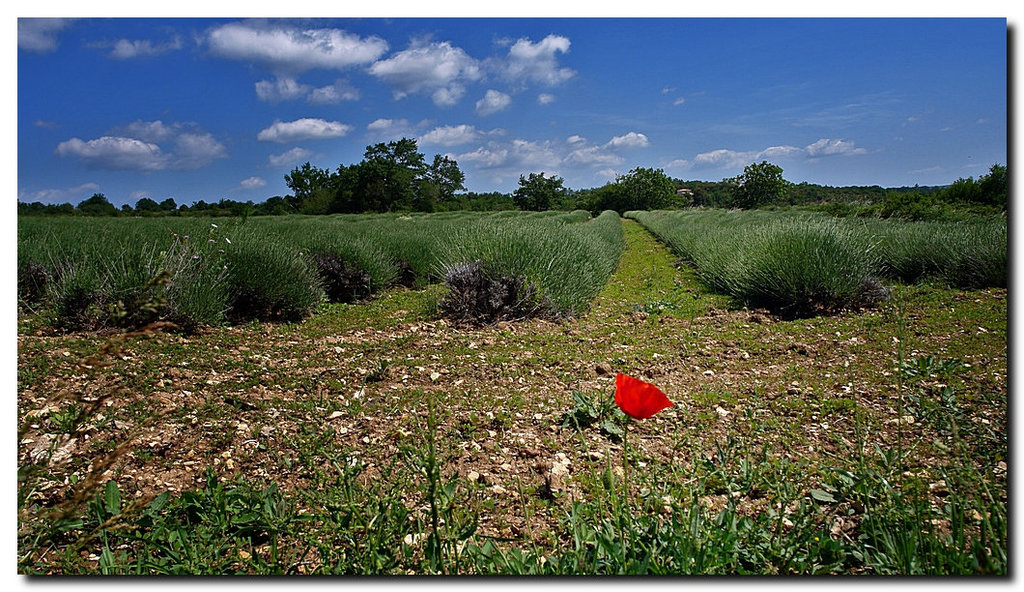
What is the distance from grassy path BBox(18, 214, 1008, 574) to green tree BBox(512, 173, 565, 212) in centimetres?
5001

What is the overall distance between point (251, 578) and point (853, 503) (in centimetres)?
192

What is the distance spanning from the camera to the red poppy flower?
1.15 m

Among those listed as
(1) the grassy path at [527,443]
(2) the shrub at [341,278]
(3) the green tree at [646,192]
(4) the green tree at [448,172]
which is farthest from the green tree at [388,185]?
(3) the green tree at [646,192]

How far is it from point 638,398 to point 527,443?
144cm

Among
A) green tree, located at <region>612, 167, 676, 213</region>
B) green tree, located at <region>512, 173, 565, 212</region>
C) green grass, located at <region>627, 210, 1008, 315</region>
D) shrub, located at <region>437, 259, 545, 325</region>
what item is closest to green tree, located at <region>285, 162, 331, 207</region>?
shrub, located at <region>437, 259, 545, 325</region>

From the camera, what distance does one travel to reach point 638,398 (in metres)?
1.18

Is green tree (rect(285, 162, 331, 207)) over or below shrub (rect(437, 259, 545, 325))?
over

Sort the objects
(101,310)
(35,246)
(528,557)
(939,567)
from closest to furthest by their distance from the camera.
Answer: (939,567) → (528,557) → (101,310) → (35,246)

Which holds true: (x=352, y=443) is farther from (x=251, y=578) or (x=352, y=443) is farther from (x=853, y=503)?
(x=853, y=503)

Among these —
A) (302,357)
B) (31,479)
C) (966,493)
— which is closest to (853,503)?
(966,493)

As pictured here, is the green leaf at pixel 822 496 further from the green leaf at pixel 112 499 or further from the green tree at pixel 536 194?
the green tree at pixel 536 194

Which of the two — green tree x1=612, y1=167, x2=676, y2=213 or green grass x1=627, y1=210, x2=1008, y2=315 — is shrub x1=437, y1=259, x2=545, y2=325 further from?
green tree x1=612, y1=167, x2=676, y2=213

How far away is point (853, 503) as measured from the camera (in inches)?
70.6

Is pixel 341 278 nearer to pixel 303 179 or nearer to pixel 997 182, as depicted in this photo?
pixel 303 179
